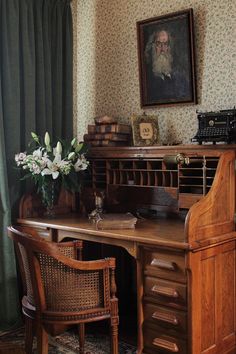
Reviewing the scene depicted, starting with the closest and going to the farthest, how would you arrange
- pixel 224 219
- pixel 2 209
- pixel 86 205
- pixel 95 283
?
pixel 95 283
pixel 224 219
pixel 2 209
pixel 86 205

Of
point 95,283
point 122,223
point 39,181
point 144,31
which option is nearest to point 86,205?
point 39,181

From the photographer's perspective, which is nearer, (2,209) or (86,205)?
(2,209)

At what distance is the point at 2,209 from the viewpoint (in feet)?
10.7

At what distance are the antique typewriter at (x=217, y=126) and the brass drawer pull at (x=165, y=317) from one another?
3.59ft

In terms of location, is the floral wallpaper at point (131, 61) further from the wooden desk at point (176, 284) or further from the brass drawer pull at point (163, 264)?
Answer: the brass drawer pull at point (163, 264)

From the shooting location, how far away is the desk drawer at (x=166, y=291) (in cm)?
248

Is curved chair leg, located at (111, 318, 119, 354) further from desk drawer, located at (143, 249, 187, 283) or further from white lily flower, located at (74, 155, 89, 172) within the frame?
white lily flower, located at (74, 155, 89, 172)

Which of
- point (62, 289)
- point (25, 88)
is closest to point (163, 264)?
point (62, 289)

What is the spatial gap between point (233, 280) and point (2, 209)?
1.64 metres

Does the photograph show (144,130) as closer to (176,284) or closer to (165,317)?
(176,284)

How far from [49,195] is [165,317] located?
1252mm

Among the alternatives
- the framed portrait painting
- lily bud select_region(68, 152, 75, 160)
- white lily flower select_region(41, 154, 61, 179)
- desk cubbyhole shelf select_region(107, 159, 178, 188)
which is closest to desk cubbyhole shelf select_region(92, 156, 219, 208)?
desk cubbyhole shelf select_region(107, 159, 178, 188)

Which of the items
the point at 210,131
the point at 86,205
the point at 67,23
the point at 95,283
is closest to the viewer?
the point at 95,283

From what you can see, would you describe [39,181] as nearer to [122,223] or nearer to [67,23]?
[122,223]
